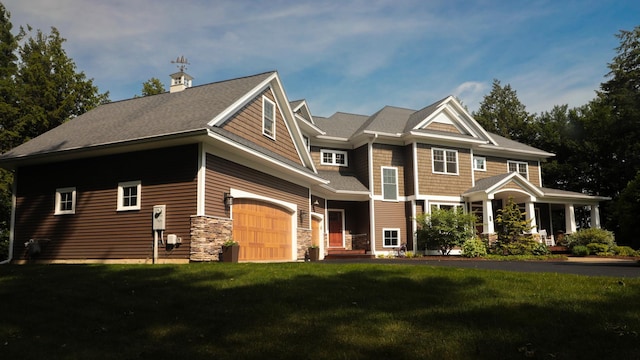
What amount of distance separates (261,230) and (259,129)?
345 cm

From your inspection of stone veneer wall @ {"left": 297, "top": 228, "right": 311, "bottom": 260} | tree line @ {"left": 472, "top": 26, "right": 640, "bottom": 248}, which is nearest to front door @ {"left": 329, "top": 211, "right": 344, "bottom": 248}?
stone veneer wall @ {"left": 297, "top": 228, "right": 311, "bottom": 260}

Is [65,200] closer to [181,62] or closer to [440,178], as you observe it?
[181,62]

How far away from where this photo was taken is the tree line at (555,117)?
27984mm

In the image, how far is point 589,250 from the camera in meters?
23.6

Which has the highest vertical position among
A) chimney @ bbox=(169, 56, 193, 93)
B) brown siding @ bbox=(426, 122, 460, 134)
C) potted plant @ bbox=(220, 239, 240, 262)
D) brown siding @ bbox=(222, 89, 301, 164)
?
chimney @ bbox=(169, 56, 193, 93)

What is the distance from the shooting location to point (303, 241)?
19531 millimetres

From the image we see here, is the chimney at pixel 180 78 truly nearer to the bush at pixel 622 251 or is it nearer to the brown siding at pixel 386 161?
the brown siding at pixel 386 161

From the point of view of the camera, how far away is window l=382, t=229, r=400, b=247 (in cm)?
2403

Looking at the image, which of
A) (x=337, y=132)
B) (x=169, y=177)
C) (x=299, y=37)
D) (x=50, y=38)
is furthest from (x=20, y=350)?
(x=50, y=38)

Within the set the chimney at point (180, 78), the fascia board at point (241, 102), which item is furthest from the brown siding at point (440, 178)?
the chimney at point (180, 78)

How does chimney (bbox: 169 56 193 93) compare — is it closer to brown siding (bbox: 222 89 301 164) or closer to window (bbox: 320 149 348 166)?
brown siding (bbox: 222 89 301 164)

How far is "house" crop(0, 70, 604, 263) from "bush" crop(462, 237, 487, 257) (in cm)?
215

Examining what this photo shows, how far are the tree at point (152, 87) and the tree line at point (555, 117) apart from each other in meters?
0.08

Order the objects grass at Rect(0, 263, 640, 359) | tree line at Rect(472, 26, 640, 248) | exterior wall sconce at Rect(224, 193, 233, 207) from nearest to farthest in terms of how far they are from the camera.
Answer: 1. grass at Rect(0, 263, 640, 359)
2. exterior wall sconce at Rect(224, 193, 233, 207)
3. tree line at Rect(472, 26, 640, 248)
